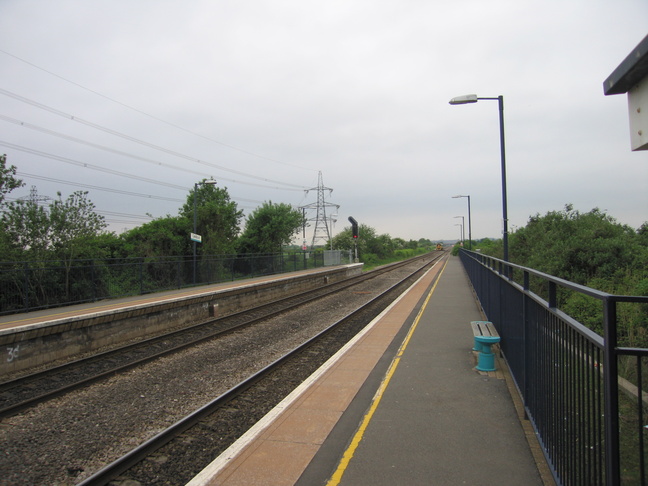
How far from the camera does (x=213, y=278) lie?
24.6m

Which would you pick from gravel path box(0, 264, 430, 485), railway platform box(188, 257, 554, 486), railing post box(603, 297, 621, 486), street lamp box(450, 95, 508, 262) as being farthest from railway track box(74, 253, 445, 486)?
street lamp box(450, 95, 508, 262)

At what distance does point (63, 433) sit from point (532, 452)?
5324 millimetres

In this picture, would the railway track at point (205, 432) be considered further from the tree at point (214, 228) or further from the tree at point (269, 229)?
the tree at point (269, 229)

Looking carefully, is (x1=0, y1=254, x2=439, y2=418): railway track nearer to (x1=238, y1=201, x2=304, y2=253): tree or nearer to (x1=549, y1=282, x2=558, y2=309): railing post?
(x1=549, y1=282, x2=558, y2=309): railing post

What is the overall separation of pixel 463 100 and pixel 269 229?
29.9 m

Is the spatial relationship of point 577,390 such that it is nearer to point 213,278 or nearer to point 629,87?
point 629,87

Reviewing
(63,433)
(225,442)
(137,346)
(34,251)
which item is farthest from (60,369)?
(34,251)

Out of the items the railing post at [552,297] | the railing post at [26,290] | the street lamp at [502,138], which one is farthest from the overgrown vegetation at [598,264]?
the railing post at [26,290]

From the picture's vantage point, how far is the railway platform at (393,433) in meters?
3.38

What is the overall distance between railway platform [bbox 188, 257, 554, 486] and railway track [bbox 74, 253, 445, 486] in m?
0.63

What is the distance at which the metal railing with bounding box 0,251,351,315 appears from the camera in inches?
579

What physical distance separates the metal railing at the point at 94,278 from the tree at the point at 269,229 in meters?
12.1

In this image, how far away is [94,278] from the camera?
56.5 feet

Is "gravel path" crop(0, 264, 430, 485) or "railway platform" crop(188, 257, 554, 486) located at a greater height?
"railway platform" crop(188, 257, 554, 486)
